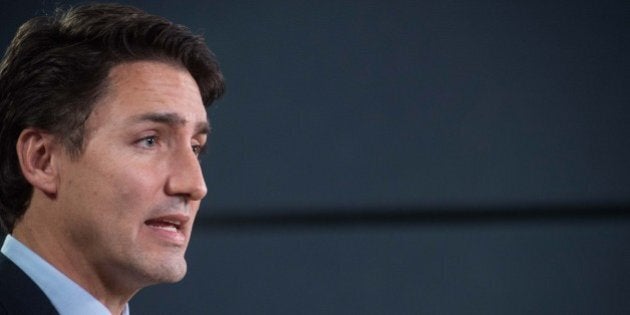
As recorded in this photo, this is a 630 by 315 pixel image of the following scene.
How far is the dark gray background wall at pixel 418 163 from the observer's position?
1191 mm

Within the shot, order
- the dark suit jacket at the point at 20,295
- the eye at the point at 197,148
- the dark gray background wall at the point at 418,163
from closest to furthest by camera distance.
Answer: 1. the dark suit jacket at the point at 20,295
2. the eye at the point at 197,148
3. the dark gray background wall at the point at 418,163

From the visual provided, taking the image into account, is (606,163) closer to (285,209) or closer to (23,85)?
(285,209)

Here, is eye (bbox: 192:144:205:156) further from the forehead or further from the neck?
the neck

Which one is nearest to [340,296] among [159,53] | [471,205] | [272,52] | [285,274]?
[285,274]

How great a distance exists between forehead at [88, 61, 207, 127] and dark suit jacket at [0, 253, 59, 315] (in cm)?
15

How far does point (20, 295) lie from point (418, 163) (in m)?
0.55

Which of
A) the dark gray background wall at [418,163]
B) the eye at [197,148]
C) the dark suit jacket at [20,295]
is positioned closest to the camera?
the dark suit jacket at [20,295]

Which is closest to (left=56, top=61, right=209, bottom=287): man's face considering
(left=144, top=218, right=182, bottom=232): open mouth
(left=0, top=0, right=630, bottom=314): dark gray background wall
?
(left=144, top=218, right=182, bottom=232): open mouth

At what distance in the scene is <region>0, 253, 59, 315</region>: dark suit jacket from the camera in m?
0.82

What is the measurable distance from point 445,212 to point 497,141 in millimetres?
107

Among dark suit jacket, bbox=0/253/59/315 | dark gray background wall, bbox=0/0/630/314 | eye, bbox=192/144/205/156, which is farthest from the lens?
dark gray background wall, bbox=0/0/630/314

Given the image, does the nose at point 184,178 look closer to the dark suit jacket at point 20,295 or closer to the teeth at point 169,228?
the teeth at point 169,228

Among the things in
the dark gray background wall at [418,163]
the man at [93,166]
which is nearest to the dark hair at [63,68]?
the man at [93,166]

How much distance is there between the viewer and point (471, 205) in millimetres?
1199
